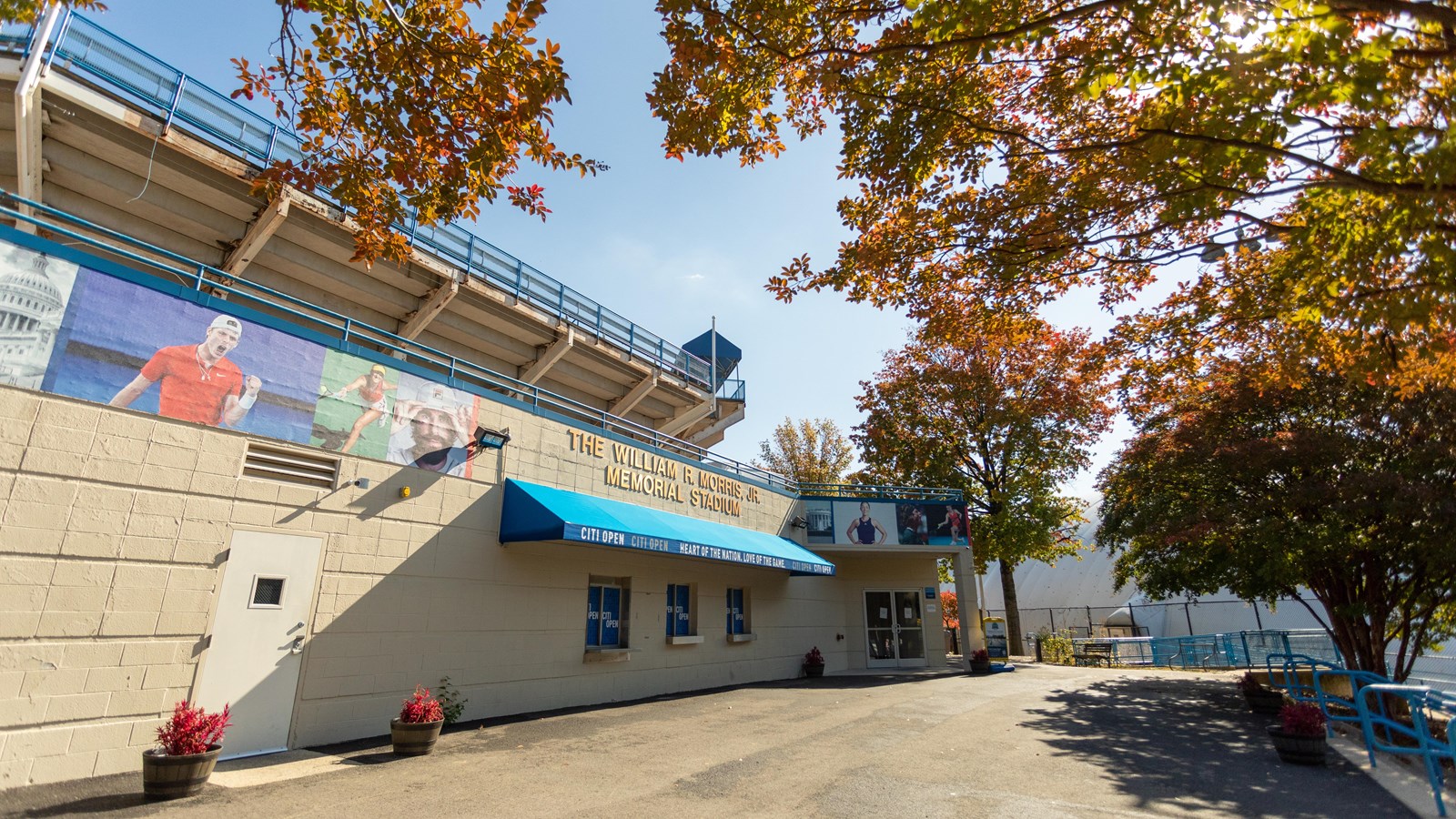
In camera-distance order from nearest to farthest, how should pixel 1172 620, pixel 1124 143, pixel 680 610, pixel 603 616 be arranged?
pixel 1124 143 → pixel 603 616 → pixel 680 610 → pixel 1172 620

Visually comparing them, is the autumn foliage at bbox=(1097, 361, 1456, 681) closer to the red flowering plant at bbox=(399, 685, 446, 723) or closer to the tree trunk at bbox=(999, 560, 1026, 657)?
the tree trunk at bbox=(999, 560, 1026, 657)

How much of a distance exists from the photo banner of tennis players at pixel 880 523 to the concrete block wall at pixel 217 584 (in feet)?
24.9

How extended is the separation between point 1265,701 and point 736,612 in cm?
1059

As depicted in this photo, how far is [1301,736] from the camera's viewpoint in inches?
315

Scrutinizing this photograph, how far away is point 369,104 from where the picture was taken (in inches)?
226

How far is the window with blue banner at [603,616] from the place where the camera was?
1252 centimetres

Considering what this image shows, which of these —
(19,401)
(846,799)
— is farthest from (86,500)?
(846,799)

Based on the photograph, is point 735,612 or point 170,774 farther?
point 735,612

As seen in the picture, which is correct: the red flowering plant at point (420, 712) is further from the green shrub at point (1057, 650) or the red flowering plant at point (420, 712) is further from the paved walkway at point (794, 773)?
the green shrub at point (1057, 650)

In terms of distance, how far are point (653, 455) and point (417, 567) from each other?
584cm

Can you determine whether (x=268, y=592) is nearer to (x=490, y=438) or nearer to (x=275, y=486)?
(x=275, y=486)

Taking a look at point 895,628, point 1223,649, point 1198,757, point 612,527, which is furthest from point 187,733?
point 1223,649

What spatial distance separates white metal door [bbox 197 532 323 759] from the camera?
7414 mm

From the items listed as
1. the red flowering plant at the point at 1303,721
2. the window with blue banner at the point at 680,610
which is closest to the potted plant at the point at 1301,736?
the red flowering plant at the point at 1303,721
